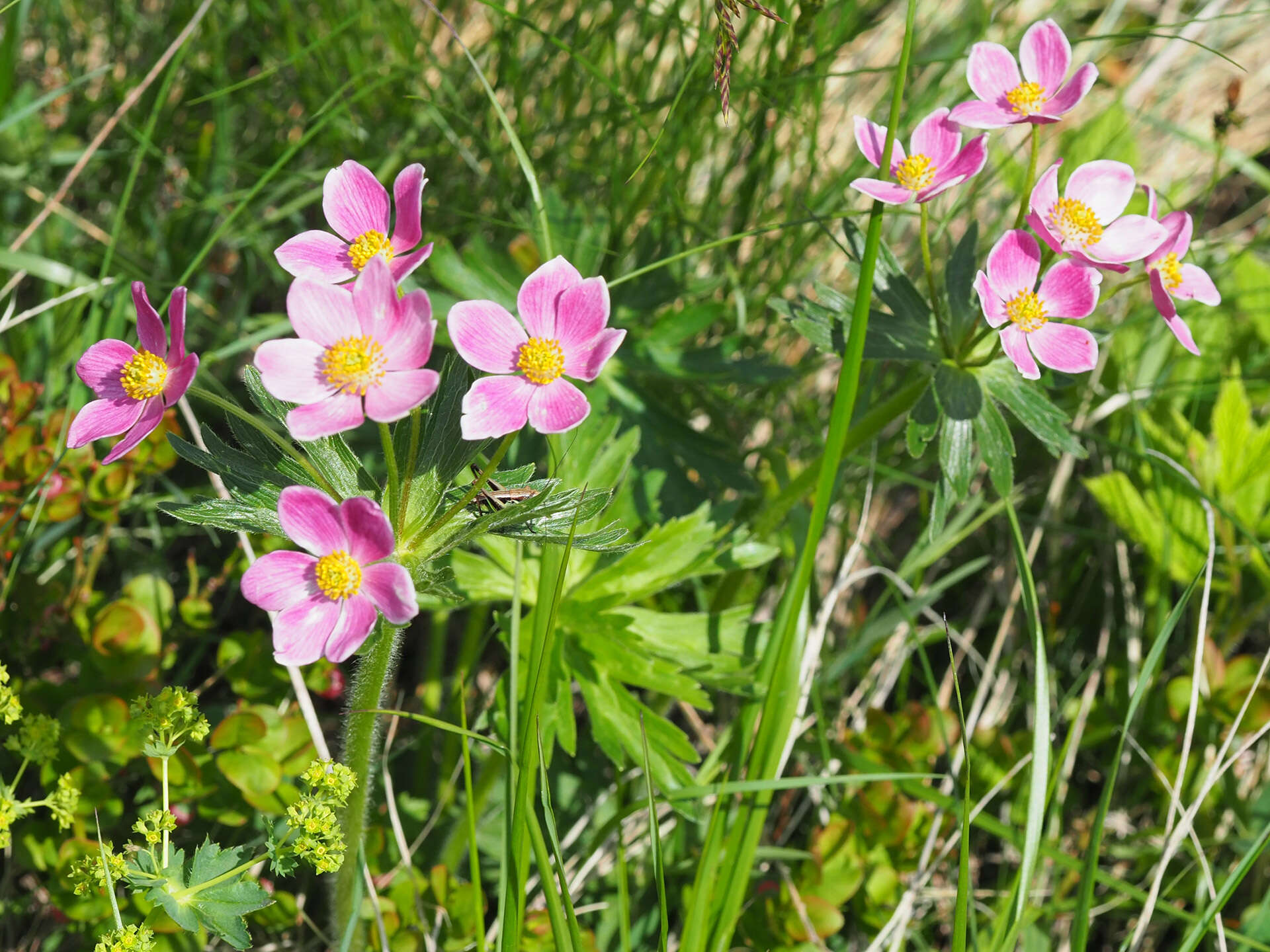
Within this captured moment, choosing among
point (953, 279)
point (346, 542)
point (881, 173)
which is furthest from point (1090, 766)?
point (346, 542)

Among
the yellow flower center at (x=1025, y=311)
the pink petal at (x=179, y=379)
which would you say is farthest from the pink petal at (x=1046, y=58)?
the pink petal at (x=179, y=379)

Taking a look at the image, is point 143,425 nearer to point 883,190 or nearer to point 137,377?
point 137,377

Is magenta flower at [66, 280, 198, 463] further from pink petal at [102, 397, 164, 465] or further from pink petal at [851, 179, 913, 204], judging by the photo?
pink petal at [851, 179, 913, 204]

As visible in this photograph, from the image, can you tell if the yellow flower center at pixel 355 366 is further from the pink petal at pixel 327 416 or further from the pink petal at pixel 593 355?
the pink petal at pixel 593 355

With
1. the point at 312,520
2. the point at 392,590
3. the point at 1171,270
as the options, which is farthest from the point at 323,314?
the point at 1171,270

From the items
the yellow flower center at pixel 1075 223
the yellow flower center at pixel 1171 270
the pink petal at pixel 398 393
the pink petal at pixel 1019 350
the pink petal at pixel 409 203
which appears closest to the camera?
the pink petal at pixel 398 393

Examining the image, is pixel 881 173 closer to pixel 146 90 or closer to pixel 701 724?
pixel 701 724
